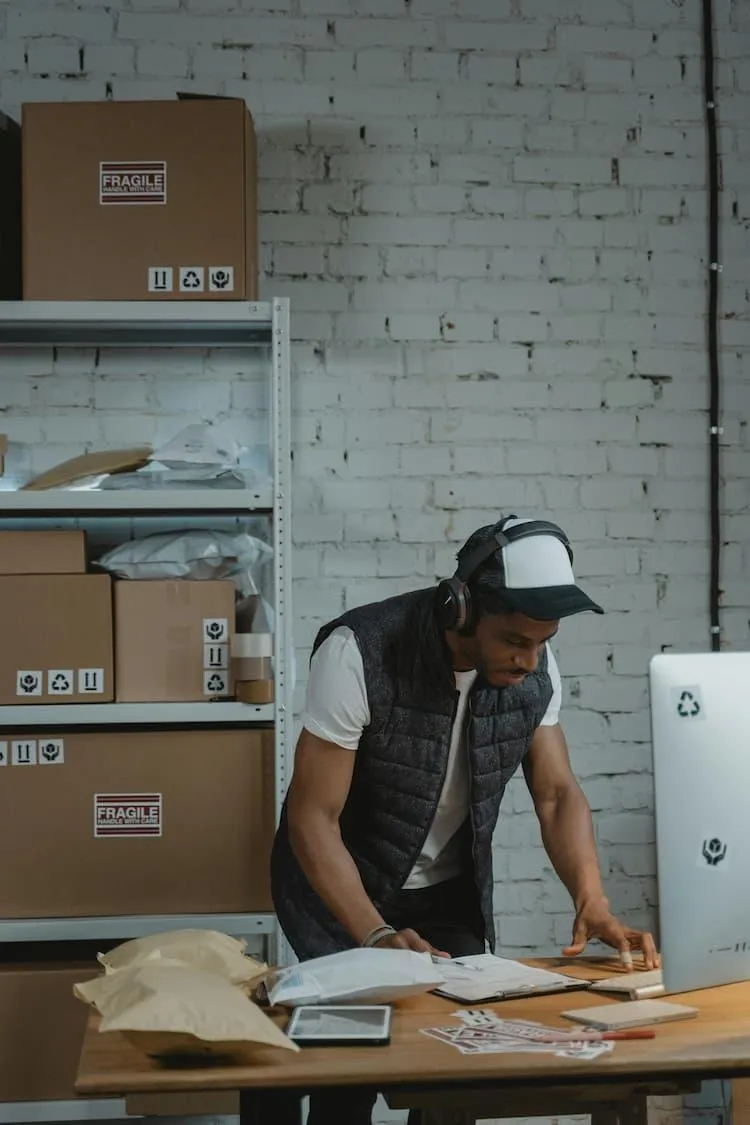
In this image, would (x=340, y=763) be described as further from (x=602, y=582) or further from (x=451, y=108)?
(x=451, y=108)

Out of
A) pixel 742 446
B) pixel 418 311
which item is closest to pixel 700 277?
pixel 742 446

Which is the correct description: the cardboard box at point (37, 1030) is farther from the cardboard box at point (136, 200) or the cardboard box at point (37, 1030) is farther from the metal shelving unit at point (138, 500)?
the cardboard box at point (136, 200)

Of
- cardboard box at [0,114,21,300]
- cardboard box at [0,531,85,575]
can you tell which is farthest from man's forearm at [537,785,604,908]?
cardboard box at [0,114,21,300]

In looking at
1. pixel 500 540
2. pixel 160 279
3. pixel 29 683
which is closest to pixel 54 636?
pixel 29 683

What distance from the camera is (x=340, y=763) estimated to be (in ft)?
7.32

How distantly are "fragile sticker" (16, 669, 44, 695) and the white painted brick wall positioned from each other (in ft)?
2.00

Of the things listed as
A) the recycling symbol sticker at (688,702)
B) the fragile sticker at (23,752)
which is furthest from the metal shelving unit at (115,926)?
the recycling symbol sticker at (688,702)

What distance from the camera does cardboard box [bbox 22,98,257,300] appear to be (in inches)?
112

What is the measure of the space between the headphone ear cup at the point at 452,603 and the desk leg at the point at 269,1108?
0.75 m

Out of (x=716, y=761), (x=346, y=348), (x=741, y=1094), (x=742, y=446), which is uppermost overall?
(x=346, y=348)

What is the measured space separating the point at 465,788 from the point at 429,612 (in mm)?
324

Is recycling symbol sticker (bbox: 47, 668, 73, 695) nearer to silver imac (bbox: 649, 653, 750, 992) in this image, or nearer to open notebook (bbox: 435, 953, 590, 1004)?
open notebook (bbox: 435, 953, 590, 1004)

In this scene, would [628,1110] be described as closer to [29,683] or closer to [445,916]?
[445,916]

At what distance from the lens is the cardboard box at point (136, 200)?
2848mm
